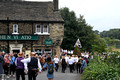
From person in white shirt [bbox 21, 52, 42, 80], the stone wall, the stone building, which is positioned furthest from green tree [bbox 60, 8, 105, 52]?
person in white shirt [bbox 21, 52, 42, 80]

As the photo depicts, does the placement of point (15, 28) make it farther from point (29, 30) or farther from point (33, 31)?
point (33, 31)

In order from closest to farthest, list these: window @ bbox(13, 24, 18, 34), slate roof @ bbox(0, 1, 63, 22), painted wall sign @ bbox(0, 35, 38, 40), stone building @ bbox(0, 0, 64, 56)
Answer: painted wall sign @ bbox(0, 35, 38, 40) → stone building @ bbox(0, 0, 64, 56) → window @ bbox(13, 24, 18, 34) → slate roof @ bbox(0, 1, 63, 22)

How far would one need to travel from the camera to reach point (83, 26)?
4531 cm

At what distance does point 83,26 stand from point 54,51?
18.6 metres

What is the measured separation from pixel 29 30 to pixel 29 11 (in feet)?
9.81

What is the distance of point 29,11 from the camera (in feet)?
95.1

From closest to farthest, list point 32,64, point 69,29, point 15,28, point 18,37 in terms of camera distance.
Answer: point 32,64
point 18,37
point 15,28
point 69,29

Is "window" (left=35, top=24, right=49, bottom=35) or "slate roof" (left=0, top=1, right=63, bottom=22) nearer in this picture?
"slate roof" (left=0, top=1, right=63, bottom=22)

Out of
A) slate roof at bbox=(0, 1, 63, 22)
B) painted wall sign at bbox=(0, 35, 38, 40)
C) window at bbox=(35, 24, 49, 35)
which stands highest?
slate roof at bbox=(0, 1, 63, 22)

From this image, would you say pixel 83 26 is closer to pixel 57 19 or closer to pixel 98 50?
pixel 57 19

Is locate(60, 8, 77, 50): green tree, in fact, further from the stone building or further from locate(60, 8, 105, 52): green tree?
the stone building

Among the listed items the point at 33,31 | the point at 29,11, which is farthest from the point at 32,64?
the point at 29,11

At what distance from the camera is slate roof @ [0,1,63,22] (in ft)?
90.9

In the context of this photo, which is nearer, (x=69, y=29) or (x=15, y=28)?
(x=15, y=28)
